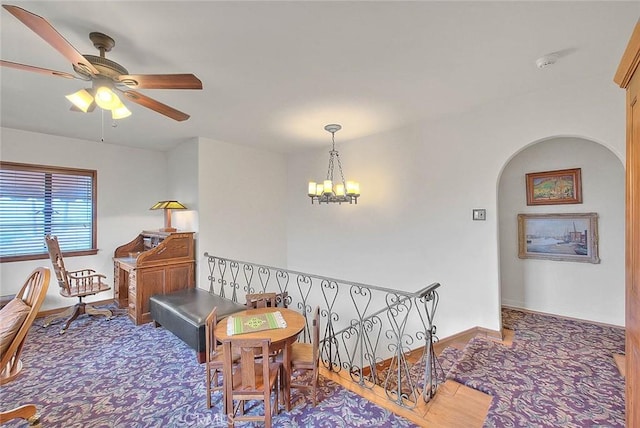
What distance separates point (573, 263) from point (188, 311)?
4.95m

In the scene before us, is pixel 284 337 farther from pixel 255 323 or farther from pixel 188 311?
pixel 188 311

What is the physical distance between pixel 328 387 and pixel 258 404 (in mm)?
606

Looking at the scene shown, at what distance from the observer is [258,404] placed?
7.16ft

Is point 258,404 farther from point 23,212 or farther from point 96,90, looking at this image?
point 23,212

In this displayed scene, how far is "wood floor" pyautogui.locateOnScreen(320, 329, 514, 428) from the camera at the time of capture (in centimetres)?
199

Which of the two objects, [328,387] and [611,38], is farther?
[328,387]

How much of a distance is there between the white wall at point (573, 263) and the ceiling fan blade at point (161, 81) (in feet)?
14.3

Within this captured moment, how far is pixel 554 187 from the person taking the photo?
3.82 metres

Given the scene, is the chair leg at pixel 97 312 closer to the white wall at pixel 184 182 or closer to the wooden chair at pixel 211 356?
the white wall at pixel 184 182

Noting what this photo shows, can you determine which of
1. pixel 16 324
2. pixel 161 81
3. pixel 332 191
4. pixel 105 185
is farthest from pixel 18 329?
pixel 105 185

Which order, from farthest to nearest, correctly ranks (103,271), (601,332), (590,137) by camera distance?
(103,271) < (601,332) < (590,137)

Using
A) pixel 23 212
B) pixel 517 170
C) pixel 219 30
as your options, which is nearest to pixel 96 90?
pixel 219 30

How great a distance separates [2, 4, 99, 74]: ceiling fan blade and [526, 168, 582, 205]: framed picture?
511 cm

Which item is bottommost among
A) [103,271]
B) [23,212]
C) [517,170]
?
[103,271]
